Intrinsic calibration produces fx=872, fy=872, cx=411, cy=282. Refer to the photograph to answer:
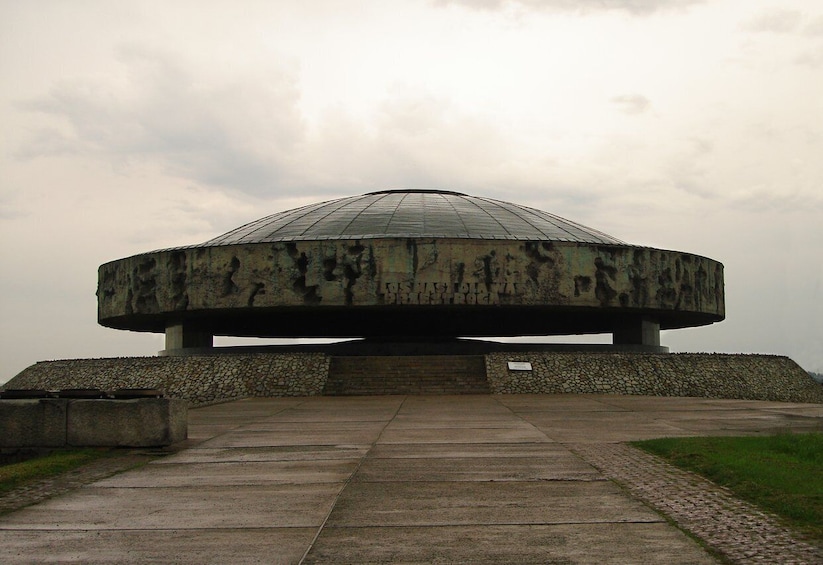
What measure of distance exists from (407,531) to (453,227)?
1085 inches

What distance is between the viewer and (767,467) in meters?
9.25

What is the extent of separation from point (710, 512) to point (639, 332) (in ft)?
93.2

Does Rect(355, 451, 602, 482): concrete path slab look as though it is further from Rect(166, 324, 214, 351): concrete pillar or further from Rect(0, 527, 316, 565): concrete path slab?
Rect(166, 324, 214, 351): concrete pillar

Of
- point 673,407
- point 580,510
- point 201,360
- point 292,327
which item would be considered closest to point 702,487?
point 580,510

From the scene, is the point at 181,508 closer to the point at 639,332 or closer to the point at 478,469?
the point at 478,469

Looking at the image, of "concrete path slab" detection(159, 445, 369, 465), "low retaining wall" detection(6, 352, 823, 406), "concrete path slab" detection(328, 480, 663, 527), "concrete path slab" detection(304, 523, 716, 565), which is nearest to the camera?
"concrete path slab" detection(304, 523, 716, 565)

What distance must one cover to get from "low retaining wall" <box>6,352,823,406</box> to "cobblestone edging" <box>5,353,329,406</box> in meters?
0.03

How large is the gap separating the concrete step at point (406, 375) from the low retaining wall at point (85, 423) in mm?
14314

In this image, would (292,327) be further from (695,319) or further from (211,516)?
(211,516)

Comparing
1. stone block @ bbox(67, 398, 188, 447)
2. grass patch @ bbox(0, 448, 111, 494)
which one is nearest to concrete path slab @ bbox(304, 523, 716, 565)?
grass patch @ bbox(0, 448, 111, 494)

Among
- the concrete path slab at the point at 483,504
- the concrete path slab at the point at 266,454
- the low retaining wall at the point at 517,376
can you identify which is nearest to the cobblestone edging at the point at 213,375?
the low retaining wall at the point at 517,376

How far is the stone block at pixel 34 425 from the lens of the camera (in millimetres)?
11898

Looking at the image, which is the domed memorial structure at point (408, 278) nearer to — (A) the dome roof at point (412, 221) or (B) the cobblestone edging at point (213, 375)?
(A) the dome roof at point (412, 221)

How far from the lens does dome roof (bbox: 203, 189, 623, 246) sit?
33.3 m
